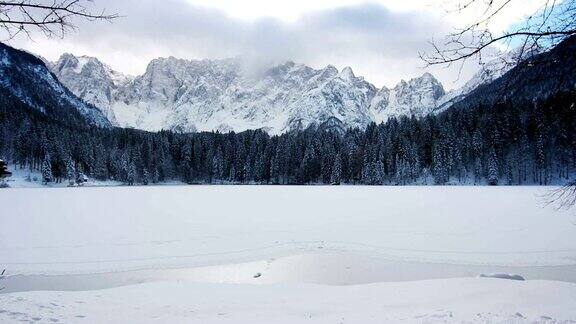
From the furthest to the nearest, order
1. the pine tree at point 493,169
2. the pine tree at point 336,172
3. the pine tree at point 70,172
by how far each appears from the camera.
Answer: the pine tree at point 70,172, the pine tree at point 336,172, the pine tree at point 493,169

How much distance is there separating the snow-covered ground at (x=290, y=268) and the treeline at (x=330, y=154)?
71102mm

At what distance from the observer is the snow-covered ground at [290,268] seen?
7.91 meters

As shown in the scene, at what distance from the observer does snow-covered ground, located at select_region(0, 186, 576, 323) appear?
791cm

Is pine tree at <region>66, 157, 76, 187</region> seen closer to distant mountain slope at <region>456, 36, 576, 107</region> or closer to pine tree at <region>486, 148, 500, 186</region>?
pine tree at <region>486, 148, 500, 186</region>

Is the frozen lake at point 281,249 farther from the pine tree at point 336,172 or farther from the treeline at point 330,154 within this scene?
the pine tree at point 336,172

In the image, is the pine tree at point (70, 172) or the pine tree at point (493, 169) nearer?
the pine tree at point (493, 169)

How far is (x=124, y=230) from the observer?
20.3 meters

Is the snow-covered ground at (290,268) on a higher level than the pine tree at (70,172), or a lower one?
lower

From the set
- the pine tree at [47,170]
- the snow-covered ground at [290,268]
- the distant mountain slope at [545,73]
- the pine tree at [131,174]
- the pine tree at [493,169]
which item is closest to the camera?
the distant mountain slope at [545,73]

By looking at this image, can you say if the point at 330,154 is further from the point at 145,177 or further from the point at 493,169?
the point at 145,177

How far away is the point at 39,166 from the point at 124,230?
4484 inches

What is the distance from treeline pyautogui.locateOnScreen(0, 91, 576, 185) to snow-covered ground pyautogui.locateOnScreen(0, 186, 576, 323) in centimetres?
7110

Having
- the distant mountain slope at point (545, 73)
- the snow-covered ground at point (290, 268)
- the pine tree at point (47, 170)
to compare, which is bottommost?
the snow-covered ground at point (290, 268)

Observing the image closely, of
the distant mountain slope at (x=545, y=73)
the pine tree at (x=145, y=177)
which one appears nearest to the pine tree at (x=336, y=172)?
the pine tree at (x=145, y=177)
